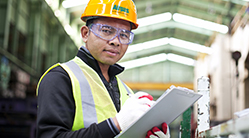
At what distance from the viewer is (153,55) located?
21.2 m

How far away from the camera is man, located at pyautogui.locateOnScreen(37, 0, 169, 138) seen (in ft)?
5.19

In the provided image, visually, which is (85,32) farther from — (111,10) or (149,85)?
(149,85)

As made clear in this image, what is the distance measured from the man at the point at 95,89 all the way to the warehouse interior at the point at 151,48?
20.2ft

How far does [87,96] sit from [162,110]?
44 centimetres

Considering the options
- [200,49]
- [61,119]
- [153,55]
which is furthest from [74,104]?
[153,55]

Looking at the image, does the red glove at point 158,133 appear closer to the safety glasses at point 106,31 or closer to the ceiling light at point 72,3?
the safety glasses at point 106,31

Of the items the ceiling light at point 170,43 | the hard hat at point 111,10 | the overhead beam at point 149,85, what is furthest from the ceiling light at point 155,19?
the hard hat at point 111,10

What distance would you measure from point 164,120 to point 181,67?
20637 millimetres

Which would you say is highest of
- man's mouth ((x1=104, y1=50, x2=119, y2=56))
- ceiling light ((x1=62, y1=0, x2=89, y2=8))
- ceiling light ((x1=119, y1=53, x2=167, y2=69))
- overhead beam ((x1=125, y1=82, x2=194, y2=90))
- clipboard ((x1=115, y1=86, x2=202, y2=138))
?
ceiling light ((x1=62, y1=0, x2=89, y2=8))

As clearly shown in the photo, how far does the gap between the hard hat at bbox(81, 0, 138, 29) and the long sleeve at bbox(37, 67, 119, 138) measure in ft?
1.71

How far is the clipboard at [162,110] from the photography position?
152 cm

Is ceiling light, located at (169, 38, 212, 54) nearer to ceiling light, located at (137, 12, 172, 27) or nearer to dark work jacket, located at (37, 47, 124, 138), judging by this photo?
Answer: ceiling light, located at (137, 12, 172, 27)

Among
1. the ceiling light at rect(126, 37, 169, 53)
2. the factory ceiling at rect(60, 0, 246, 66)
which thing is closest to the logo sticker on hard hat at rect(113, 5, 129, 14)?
the factory ceiling at rect(60, 0, 246, 66)

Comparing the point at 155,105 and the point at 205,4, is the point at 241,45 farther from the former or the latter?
the point at 155,105
